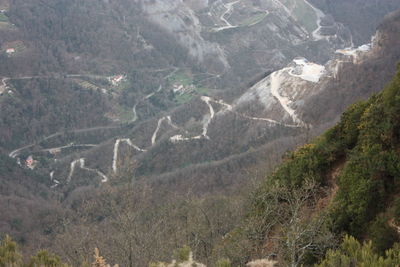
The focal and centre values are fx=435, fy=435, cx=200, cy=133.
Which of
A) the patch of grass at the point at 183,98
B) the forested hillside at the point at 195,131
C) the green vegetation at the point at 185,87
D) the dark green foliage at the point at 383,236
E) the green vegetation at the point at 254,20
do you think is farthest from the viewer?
the green vegetation at the point at 254,20

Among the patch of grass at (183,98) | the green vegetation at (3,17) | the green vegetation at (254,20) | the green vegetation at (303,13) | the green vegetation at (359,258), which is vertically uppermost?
the green vegetation at (359,258)

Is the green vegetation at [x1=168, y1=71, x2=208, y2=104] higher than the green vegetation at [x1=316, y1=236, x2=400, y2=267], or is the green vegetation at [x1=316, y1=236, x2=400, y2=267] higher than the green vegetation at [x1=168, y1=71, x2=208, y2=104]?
the green vegetation at [x1=316, y1=236, x2=400, y2=267]

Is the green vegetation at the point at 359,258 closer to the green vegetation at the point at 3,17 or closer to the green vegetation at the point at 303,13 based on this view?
the green vegetation at the point at 3,17

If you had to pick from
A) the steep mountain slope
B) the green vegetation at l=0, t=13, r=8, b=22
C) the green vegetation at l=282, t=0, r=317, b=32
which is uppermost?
the steep mountain slope

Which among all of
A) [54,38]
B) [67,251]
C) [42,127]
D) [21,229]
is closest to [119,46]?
[54,38]

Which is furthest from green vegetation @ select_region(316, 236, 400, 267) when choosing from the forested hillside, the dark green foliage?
the dark green foliage

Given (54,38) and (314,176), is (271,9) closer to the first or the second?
(54,38)

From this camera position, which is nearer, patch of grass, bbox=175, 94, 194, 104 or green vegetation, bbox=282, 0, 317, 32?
patch of grass, bbox=175, 94, 194, 104

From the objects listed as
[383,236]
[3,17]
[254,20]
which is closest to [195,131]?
[383,236]

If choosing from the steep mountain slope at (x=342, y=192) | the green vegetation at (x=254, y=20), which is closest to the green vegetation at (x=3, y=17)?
the green vegetation at (x=254, y=20)

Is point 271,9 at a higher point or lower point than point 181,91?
higher

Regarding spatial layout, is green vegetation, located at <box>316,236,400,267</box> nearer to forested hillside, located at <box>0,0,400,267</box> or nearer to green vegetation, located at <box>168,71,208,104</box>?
forested hillside, located at <box>0,0,400,267</box>
